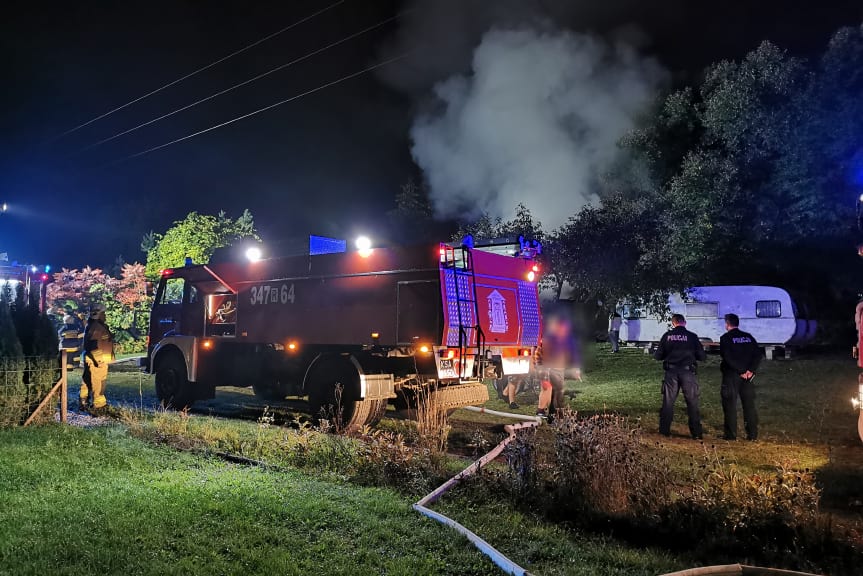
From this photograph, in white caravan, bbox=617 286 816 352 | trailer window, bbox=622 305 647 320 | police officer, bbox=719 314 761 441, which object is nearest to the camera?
police officer, bbox=719 314 761 441

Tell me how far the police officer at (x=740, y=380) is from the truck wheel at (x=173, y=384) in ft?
30.9

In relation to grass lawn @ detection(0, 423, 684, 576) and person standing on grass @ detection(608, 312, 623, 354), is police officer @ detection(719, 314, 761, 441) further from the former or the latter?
person standing on grass @ detection(608, 312, 623, 354)

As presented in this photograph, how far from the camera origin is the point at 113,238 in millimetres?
49906

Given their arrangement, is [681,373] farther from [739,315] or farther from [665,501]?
[739,315]

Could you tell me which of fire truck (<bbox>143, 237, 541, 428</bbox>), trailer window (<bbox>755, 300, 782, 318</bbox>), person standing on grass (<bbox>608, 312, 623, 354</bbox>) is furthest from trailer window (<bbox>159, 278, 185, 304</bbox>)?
trailer window (<bbox>755, 300, 782, 318</bbox>)

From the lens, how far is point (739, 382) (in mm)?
9297

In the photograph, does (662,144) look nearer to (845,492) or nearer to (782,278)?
(782,278)

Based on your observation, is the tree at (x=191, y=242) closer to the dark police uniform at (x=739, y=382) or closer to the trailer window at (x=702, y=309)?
the trailer window at (x=702, y=309)

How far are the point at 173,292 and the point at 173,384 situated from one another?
204cm

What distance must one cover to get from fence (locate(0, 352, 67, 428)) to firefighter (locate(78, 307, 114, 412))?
5.85 ft

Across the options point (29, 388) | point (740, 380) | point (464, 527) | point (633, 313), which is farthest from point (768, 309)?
point (29, 388)

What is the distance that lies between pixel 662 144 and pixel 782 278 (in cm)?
729

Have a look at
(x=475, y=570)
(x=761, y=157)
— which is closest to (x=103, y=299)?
(x=761, y=157)

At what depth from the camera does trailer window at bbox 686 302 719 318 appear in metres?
23.3
